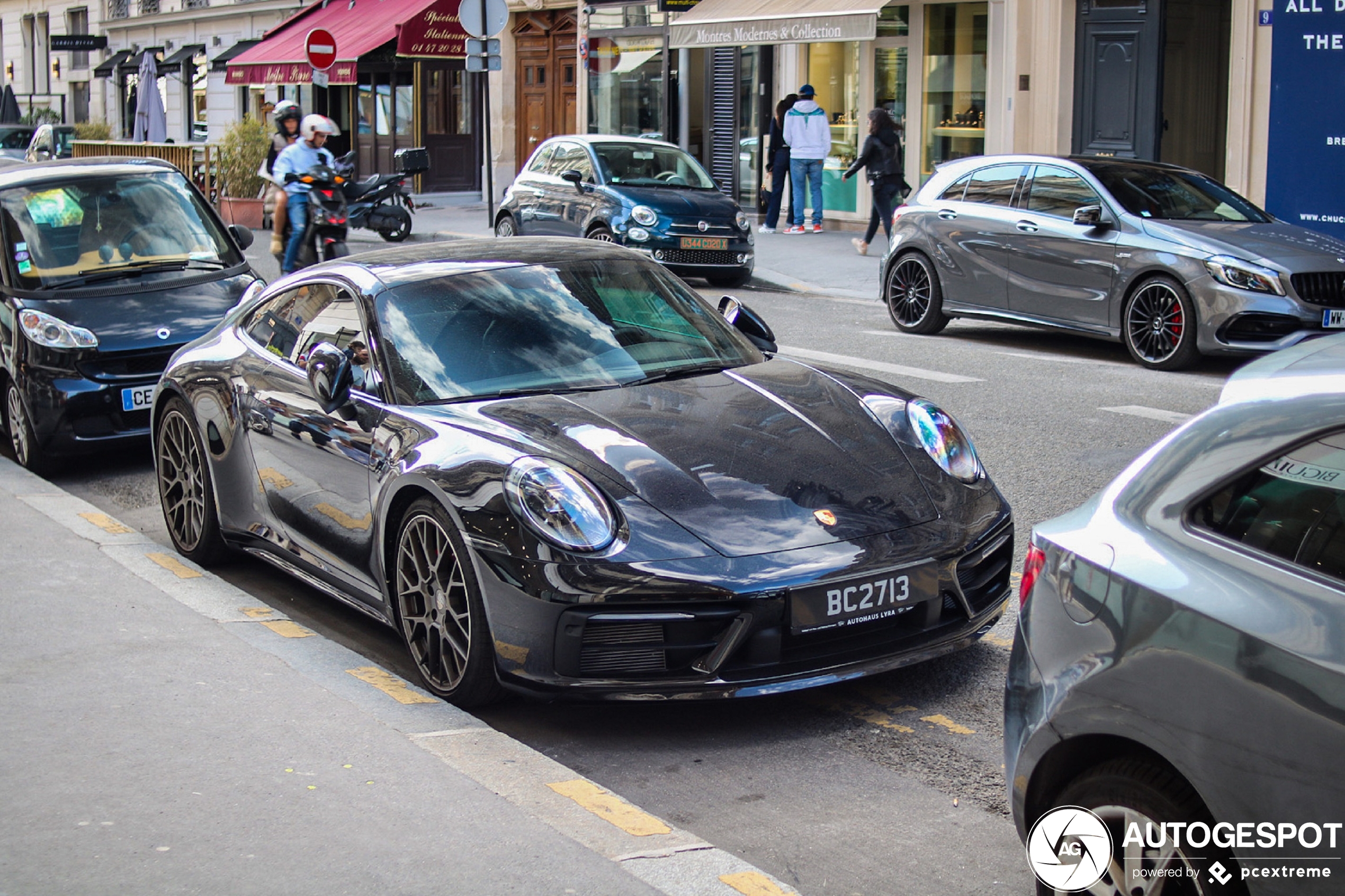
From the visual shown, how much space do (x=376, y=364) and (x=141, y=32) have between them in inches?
1776

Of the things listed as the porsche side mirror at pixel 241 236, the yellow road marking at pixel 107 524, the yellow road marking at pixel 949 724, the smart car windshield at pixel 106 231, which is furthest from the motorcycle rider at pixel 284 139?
the yellow road marking at pixel 949 724

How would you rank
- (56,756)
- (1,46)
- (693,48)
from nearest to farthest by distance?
(56,756) < (693,48) < (1,46)

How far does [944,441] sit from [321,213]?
9.53 meters

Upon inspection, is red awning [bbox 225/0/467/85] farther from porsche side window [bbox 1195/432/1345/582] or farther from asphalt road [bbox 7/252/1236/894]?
porsche side window [bbox 1195/432/1345/582]

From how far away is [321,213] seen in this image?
532 inches

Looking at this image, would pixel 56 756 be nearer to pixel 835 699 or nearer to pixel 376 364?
pixel 376 364

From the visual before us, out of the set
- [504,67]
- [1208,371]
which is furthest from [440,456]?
[504,67]

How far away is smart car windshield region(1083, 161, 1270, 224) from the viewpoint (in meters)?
11.9

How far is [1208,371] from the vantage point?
1133 cm

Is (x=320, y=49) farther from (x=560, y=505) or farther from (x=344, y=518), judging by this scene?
(x=560, y=505)

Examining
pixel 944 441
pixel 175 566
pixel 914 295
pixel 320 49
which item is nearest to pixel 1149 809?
pixel 944 441

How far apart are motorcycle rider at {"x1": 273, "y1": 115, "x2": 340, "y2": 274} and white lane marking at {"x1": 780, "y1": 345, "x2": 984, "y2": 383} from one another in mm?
4435

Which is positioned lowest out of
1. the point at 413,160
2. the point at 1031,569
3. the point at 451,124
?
the point at 1031,569

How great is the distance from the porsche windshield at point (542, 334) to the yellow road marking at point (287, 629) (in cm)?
93
